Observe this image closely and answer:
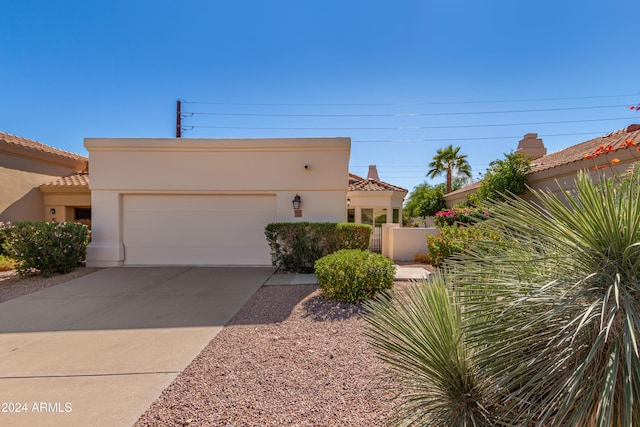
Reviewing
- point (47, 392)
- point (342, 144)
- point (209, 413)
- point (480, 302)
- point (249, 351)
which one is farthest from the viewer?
point (342, 144)

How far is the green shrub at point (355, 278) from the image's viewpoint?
17.0 feet

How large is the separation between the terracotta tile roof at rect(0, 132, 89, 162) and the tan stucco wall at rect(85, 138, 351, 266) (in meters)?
5.25

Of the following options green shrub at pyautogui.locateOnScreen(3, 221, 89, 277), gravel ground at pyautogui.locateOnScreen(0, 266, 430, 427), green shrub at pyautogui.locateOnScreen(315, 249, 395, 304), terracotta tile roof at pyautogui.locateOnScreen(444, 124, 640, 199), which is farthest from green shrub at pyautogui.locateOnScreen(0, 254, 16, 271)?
terracotta tile roof at pyautogui.locateOnScreen(444, 124, 640, 199)

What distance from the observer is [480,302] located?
5.00ft

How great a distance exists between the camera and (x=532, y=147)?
17734mm

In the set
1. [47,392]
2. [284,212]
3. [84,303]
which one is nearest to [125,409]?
[47,392]

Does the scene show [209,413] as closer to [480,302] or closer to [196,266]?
[480,302]

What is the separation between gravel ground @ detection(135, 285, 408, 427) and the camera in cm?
237

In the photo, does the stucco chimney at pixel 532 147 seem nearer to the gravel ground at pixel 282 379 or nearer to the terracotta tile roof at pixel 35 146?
the gravel ground at pixel 282 379

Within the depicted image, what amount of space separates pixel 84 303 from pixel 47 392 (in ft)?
11.6

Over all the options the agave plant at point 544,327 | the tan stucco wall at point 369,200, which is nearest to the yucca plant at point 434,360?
the agave plant at point 544,327

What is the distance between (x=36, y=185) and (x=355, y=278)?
15.1m

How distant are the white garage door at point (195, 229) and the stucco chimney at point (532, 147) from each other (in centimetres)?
1798

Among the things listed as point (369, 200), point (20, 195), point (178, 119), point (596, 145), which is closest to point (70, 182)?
point (20, 195)
